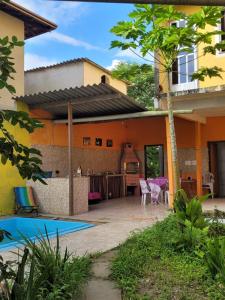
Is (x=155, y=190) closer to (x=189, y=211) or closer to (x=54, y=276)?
(x=189, y=211)

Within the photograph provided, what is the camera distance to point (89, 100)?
10438 mm

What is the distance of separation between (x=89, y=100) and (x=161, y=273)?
22.0ft

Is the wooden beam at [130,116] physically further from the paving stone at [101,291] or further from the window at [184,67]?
the paving stone at [101,291]

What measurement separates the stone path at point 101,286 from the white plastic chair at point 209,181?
30.3 ft

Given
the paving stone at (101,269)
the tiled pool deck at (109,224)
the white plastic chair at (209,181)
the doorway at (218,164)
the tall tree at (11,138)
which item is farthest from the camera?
the doorway at (218,164)

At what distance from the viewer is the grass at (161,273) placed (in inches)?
156

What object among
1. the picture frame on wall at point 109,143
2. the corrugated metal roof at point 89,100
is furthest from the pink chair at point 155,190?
the picture frame on wall at point 109,143

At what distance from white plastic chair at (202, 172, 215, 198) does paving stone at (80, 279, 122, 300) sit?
32.7ft

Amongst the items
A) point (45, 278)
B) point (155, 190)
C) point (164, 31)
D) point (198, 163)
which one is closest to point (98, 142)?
point (155, 190)

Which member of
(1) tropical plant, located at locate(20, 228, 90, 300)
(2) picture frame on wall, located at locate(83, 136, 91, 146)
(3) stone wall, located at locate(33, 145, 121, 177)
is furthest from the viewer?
(2) picture frame on wall, located at locate(83, 136, 91, 146)

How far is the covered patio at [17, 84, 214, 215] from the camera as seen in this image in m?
10.5

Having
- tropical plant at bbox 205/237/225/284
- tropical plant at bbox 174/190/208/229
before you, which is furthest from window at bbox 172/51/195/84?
tropical plant at bbox 205/237/225/284

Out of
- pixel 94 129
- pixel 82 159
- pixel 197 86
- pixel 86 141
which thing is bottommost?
pixel 82 159

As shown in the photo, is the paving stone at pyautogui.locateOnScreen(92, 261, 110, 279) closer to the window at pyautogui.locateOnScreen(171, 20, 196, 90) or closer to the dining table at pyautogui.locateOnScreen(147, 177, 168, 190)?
the window at pyautogui.locateOnScreen(171, 20, 196, 90)
